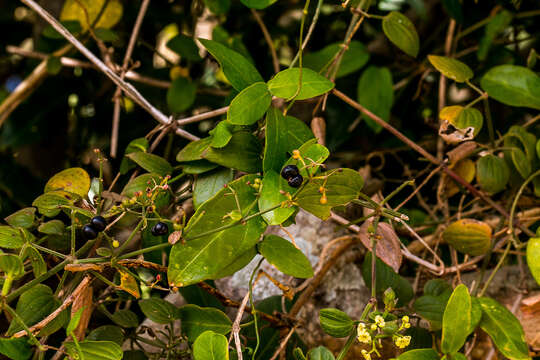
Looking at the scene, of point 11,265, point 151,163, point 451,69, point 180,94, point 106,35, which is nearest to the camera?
point 11,265

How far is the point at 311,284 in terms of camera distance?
85 centimetres

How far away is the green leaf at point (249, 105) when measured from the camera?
0.61 m

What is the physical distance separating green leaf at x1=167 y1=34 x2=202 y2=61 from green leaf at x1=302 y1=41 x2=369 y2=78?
26 cm

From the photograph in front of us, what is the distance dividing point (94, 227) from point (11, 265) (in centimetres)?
10

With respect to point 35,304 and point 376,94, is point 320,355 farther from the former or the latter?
point 376,94

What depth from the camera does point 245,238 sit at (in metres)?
0.63

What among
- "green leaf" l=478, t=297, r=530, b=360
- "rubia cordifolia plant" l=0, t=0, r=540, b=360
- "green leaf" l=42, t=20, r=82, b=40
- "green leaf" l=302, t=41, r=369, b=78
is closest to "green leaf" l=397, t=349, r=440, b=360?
"rubia cordifolia plant" l=0, t=0, r=540, b=360

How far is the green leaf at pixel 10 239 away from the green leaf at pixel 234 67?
12.6 inches

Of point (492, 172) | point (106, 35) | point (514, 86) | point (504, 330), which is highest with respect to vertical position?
point (106, 35)

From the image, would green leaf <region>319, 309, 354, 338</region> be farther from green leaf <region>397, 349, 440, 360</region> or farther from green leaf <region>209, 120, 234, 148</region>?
green leaf <region>209, 120, 234, 148</region>

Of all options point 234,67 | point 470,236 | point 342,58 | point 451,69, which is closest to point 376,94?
point 342,58

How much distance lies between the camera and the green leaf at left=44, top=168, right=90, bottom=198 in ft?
2.38

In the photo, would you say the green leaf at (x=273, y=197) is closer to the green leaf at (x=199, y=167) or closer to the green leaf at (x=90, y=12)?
the green leaf at (x=199, y=167)

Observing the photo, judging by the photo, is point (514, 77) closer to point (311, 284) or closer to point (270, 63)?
point (311, 284)
